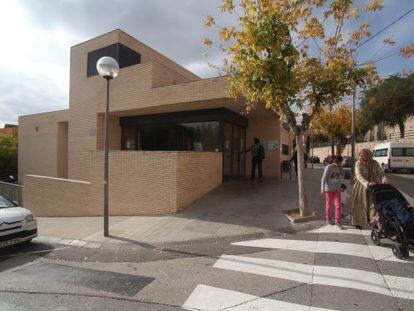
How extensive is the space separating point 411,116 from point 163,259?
3618 cm

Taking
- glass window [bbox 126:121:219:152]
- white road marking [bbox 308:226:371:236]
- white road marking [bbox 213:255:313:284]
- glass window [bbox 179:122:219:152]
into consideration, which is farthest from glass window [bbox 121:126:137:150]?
white road marking [bbox 213:255:313:284]

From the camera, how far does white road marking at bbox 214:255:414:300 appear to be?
3.76 meters

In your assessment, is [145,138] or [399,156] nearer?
[145,138]

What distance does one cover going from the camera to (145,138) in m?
14.2

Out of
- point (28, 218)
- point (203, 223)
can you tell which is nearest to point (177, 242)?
point (203, 223)

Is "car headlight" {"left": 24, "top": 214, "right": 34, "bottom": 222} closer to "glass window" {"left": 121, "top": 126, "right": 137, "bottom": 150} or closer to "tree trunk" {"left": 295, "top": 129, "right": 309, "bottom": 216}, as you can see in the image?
"tree trunk" {"left": 295, "top": 129, "right": 309, "bottom": 216}

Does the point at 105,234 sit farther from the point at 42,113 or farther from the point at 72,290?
the point at 42,113

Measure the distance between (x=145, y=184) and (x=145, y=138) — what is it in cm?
555

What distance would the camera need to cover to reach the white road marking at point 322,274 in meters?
3.76

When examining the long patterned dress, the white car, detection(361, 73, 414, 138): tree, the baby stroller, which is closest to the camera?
the baby stroller

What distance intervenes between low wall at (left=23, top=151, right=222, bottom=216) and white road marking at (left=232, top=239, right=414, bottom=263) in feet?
10.8

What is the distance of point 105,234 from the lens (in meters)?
6.93

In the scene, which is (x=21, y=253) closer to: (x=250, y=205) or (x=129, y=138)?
(x=250, y=205)

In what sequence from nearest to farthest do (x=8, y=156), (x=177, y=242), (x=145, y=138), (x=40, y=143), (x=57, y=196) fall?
(x=177, y=242), (x=57, y=196), (x=145, y=138), (x=40, y=143), (x=8, y=156)
